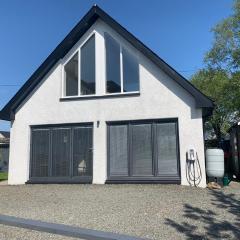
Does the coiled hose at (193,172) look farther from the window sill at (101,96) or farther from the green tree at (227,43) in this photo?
the green tree at (227,43)

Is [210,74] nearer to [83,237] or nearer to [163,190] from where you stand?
[163,190]

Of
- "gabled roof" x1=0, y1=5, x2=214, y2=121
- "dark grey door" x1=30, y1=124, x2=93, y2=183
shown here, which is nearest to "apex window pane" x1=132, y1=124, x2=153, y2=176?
"dark grey door" x1=30, y1=124, x2=93, y2=183

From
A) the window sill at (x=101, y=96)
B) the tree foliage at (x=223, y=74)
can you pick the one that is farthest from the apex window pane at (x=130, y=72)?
the tree foliage at (x=223, y=74)

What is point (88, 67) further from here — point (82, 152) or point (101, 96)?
point (82, 152)

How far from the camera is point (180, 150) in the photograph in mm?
12570

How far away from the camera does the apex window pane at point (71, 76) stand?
47.0 feet

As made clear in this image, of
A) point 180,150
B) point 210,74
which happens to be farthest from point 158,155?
point 210,74

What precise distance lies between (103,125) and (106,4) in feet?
18.8

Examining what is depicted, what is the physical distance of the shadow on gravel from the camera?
20.7ft

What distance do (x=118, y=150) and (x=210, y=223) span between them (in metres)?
6.59

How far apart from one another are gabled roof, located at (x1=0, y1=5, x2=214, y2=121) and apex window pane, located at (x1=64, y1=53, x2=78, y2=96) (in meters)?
0.46

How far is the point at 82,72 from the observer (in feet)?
46.8

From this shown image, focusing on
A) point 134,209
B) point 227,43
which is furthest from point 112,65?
point 227,43

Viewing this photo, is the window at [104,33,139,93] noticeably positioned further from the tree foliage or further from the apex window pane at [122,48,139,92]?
the tree foliage
